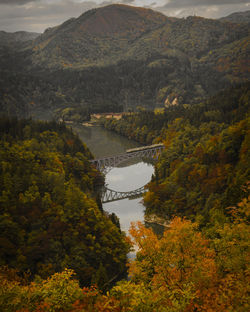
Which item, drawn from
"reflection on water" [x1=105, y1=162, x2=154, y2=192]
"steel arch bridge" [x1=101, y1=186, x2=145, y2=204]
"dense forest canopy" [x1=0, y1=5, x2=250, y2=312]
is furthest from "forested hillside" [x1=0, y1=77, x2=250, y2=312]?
"reflection on water" [x1=105, y1=162, x2=154, y2=192]

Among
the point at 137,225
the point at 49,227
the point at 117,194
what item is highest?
the point at 49,227

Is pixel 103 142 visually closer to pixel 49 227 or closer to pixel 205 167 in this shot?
pixel 205 167

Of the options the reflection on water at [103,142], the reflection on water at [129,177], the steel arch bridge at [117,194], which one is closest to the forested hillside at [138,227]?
the steel arch bridge at [117,194]

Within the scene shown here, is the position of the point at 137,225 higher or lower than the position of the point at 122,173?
higher

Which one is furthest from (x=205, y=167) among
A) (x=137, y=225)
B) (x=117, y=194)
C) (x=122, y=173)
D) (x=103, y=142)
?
(x=103, y=142)

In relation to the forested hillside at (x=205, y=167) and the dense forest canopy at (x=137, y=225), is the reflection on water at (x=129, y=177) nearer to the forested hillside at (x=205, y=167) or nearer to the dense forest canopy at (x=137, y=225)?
the dense forest canopy at (x=137, y=225)

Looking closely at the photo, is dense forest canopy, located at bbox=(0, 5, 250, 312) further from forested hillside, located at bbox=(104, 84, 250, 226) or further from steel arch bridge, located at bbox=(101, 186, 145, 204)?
steel arch bridge, located at bbox=(101, 186, 145, 204)
